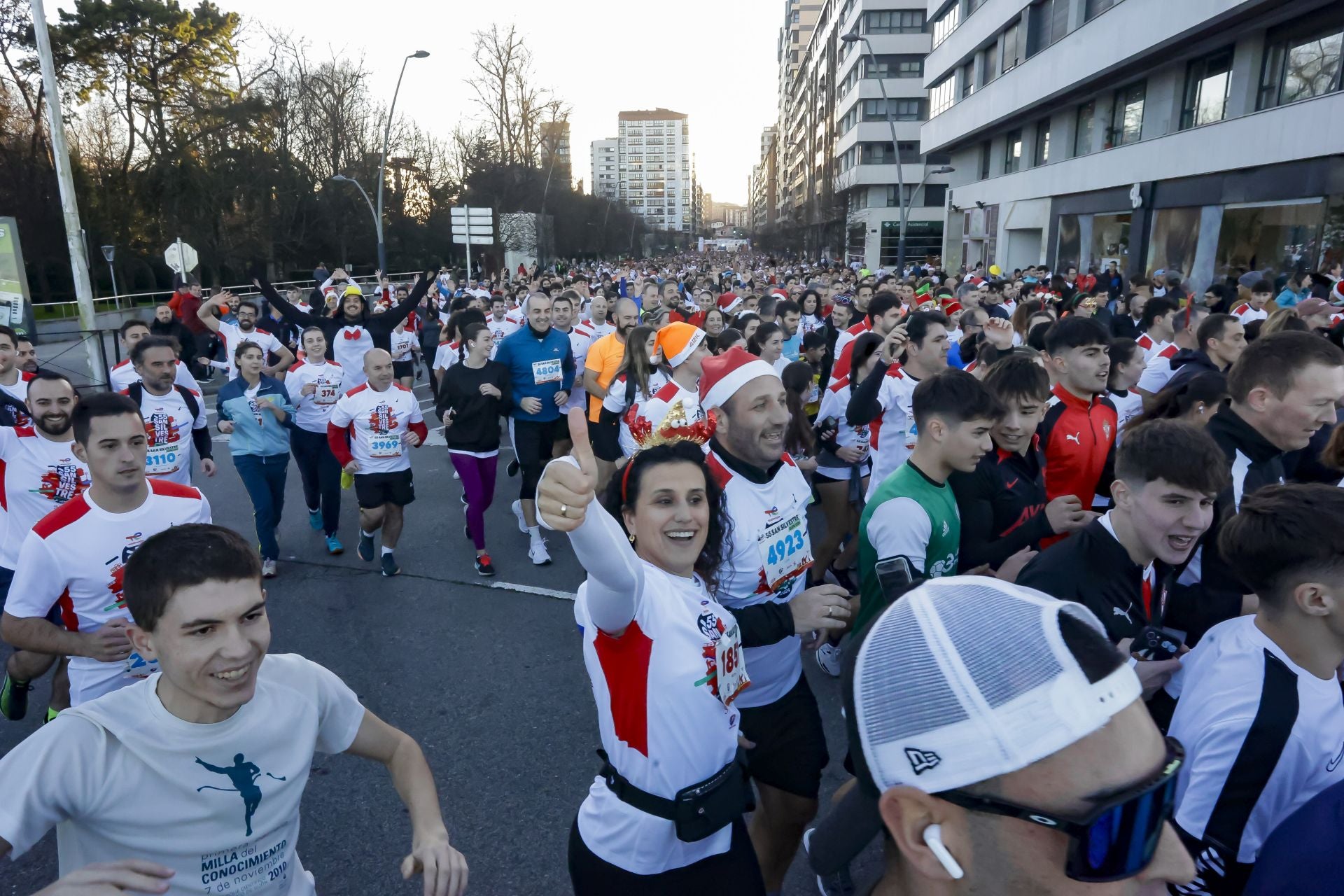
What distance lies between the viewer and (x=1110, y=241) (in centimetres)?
2745

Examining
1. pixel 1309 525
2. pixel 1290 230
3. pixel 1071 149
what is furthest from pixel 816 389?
pixel 1071 149

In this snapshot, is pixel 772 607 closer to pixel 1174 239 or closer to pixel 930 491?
pixel 930 491

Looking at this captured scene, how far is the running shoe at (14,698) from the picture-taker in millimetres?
3740

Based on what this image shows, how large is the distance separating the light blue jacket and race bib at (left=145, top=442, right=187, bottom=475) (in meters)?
0.91

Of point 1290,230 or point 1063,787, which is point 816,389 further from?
point 1290,230

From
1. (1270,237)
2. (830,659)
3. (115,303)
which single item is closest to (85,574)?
(830,659)

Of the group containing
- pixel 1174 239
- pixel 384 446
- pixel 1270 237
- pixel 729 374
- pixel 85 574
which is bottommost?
pixel 384 446

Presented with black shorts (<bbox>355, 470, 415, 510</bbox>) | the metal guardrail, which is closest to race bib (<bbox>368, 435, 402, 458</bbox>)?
black shorts (<bbox>355, 470, 415, 510</bbox>)

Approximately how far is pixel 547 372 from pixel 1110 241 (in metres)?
26.6

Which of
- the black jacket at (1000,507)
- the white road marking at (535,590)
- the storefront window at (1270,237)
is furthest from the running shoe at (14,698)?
the storefront window at (1270,237)

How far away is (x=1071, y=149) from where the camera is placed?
99.9 ft

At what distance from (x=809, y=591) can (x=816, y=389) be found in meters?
5.76

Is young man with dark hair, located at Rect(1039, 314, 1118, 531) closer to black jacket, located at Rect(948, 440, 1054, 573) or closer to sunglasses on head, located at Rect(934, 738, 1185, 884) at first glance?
black jacket, located at Rect(948, 440, 1054, 573)

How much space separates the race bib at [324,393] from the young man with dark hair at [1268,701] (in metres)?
6.68
